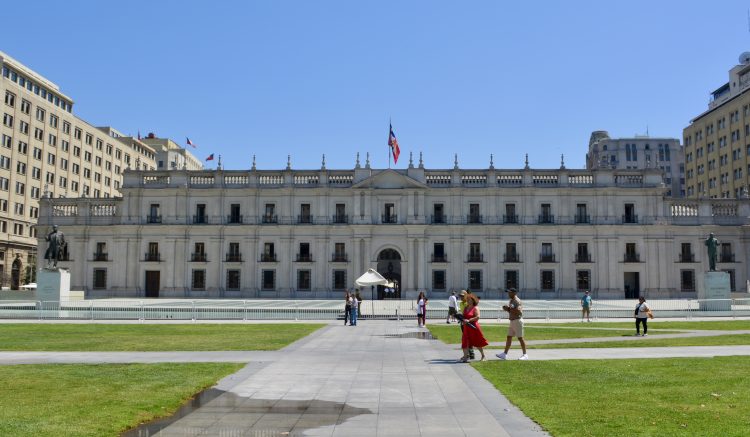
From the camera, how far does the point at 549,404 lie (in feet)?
31.8

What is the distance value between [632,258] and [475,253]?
13985 millimetres

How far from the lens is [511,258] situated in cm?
5841

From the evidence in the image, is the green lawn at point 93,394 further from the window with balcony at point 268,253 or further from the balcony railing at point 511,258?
the balcony railing at point 511,258

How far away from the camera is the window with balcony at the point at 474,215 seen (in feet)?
193

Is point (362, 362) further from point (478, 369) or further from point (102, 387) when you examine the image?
point (102, 387)

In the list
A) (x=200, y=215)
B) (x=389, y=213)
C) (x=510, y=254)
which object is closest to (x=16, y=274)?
(x=200, y=215)

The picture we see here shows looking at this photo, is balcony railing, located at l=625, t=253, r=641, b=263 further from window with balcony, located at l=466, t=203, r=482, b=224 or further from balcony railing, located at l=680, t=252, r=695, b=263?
window with balcony, located at l=466, t=203, r=482, b=224

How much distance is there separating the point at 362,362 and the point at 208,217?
4681 cm

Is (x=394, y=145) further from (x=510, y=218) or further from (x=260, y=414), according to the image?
(x=260, y=414)

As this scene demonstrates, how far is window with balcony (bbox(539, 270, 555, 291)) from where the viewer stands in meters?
58.0

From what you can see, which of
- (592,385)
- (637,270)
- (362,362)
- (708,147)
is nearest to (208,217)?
(637,270)

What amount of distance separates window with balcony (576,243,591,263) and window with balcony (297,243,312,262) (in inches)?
957

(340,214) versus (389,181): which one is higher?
(389,181)

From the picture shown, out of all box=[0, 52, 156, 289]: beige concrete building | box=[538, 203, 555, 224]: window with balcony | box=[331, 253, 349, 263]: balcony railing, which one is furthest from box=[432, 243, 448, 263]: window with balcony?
box=[0, 52, 156, 289]: beige concrete building
